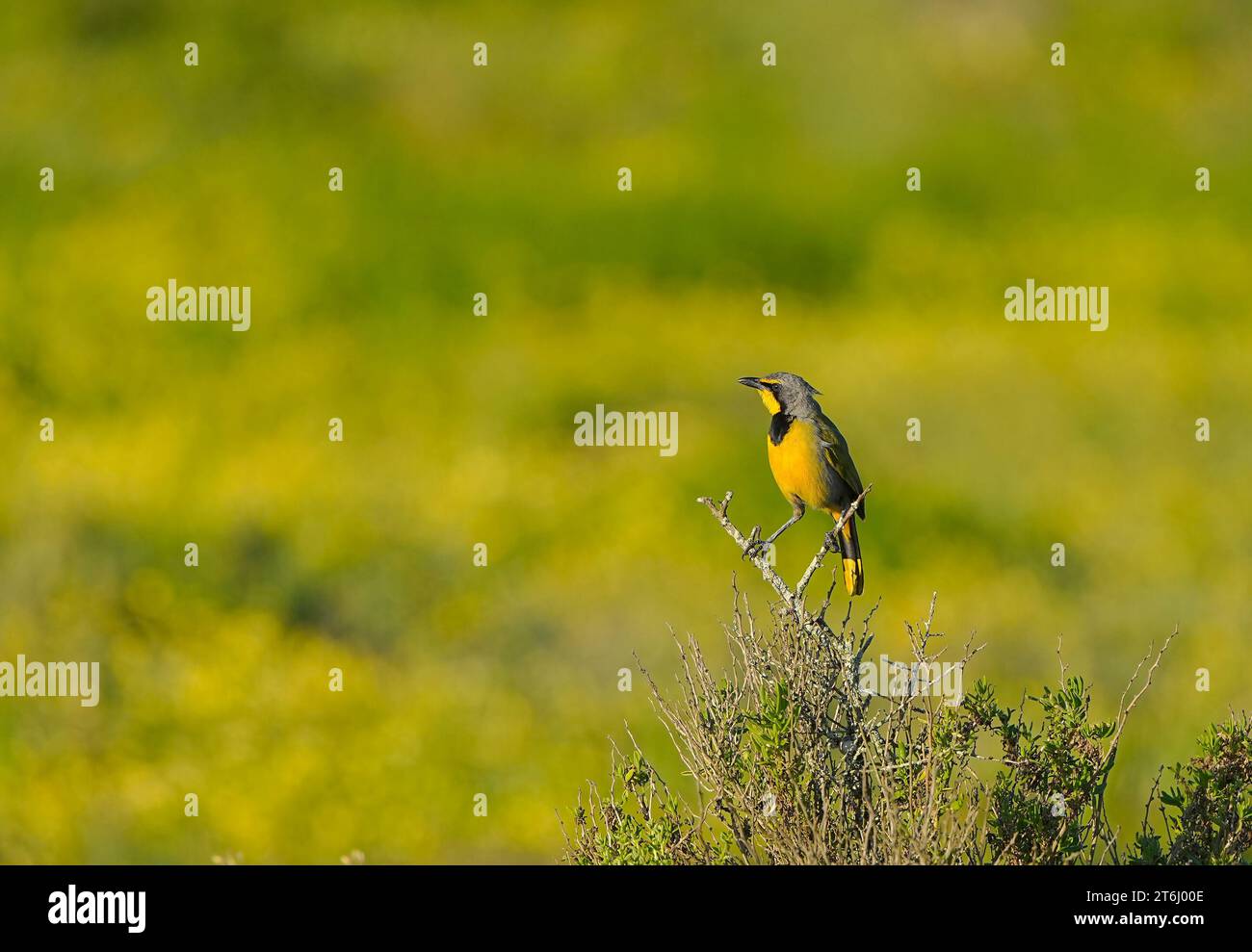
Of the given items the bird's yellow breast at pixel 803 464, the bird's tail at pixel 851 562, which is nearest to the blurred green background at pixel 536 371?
the bird's tail at pixel 851 562

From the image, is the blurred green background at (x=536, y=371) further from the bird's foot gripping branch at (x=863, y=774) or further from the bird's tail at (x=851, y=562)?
the bird's foot gripping branch at (x=863, y=774)

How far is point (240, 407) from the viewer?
86.6 feet

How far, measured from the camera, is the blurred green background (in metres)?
16.7

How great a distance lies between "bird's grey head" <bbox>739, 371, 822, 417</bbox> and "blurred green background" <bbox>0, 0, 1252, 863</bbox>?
5.81 m

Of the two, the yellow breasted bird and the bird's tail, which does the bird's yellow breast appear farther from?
the bird's tail

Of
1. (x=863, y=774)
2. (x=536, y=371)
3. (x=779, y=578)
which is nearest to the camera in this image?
(x=863, y=774)

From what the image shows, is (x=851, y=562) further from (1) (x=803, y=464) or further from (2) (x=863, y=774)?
(2) (x=863, y=774)

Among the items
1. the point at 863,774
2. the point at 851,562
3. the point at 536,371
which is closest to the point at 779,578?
the point at 863,774

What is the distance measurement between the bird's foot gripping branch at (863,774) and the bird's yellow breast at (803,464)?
126cm

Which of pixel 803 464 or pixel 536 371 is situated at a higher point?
pixel 536 371

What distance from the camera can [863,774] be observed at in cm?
621

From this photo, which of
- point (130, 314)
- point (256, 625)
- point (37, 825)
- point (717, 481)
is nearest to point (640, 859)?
point (37, 825)

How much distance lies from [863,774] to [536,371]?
2146 cm

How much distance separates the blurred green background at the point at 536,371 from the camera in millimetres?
16672
